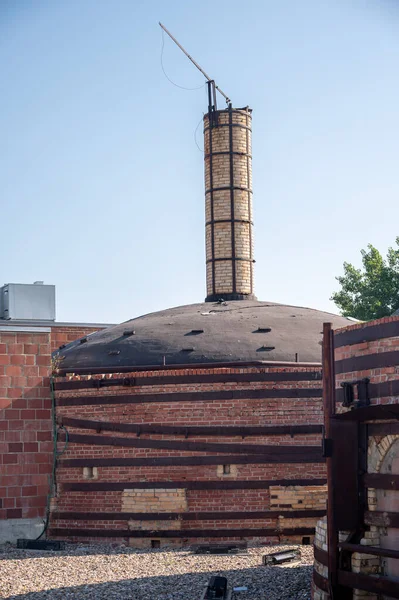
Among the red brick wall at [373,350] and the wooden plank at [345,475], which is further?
the wooden plank at [345,475]

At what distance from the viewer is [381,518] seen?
12680 mm

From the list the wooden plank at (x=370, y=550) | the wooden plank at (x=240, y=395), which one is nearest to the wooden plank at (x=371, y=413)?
the wooden plank at (x=370, y=550)

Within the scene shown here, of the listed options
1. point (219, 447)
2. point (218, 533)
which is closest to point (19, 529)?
point (218, 533)

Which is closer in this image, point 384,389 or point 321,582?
point 384,389

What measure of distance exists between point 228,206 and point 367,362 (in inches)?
580

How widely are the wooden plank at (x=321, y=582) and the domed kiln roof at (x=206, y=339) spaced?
7.60 metres

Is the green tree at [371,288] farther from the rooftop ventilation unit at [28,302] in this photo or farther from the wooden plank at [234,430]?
the wooden plank at [234,430]

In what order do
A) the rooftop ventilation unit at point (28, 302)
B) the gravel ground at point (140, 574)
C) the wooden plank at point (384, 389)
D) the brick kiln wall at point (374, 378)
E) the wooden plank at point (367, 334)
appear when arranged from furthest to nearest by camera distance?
the rooftop ventilation unit at point (28, 302) → the gravel ground at point (140, 574) → the wooden plank at point (367, 334) → the brick kiln wall at point (374, 378) → the wooden plank at point (384, 389)

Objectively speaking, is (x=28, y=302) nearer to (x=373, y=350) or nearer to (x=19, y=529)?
(x=19, y=529)

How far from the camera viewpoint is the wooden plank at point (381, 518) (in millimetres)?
12461

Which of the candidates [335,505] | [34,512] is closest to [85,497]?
[34,512]

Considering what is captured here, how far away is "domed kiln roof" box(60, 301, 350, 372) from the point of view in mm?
21203

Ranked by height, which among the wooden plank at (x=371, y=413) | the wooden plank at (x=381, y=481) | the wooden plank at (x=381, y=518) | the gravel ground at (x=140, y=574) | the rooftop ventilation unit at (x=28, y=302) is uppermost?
the rooftop ventilation unit at (x=28, y=302)

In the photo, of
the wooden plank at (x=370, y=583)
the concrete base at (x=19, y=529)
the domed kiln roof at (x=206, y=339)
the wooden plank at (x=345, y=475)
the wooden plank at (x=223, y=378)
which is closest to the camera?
the wooden plank at (x=370, y=583)
